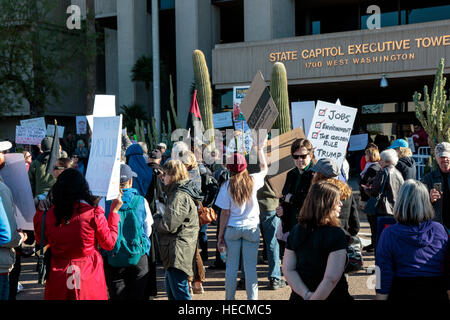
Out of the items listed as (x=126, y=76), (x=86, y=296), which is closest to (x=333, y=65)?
(x=126, y=76)

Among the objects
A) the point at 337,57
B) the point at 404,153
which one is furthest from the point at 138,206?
the point at 337,57

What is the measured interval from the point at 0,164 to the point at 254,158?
3.06 m

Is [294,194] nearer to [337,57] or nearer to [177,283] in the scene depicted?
[177,283]

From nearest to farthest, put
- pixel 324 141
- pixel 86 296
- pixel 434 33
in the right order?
1. pixel 86 296
2. pixel 324 141
3. pixel 434 33

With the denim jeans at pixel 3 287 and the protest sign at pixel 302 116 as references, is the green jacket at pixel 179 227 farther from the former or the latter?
the protest sign at pixel 302 116

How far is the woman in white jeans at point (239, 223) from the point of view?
5.07 meters

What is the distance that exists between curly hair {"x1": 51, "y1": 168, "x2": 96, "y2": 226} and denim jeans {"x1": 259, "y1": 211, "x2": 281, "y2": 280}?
3.15 meters

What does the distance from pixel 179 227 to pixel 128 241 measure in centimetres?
66

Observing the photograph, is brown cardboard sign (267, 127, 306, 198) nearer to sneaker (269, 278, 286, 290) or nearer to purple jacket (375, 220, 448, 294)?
sneaker (269, 278, 286, 290)

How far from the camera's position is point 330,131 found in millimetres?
6562

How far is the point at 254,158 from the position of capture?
6.41 meters

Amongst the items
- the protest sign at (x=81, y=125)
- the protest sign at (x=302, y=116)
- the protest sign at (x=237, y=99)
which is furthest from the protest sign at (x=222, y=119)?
the protest sign at (x=302, y=116)

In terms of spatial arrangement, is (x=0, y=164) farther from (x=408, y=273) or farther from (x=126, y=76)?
(x=126, y=76)

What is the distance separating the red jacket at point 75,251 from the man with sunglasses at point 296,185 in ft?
7.20
